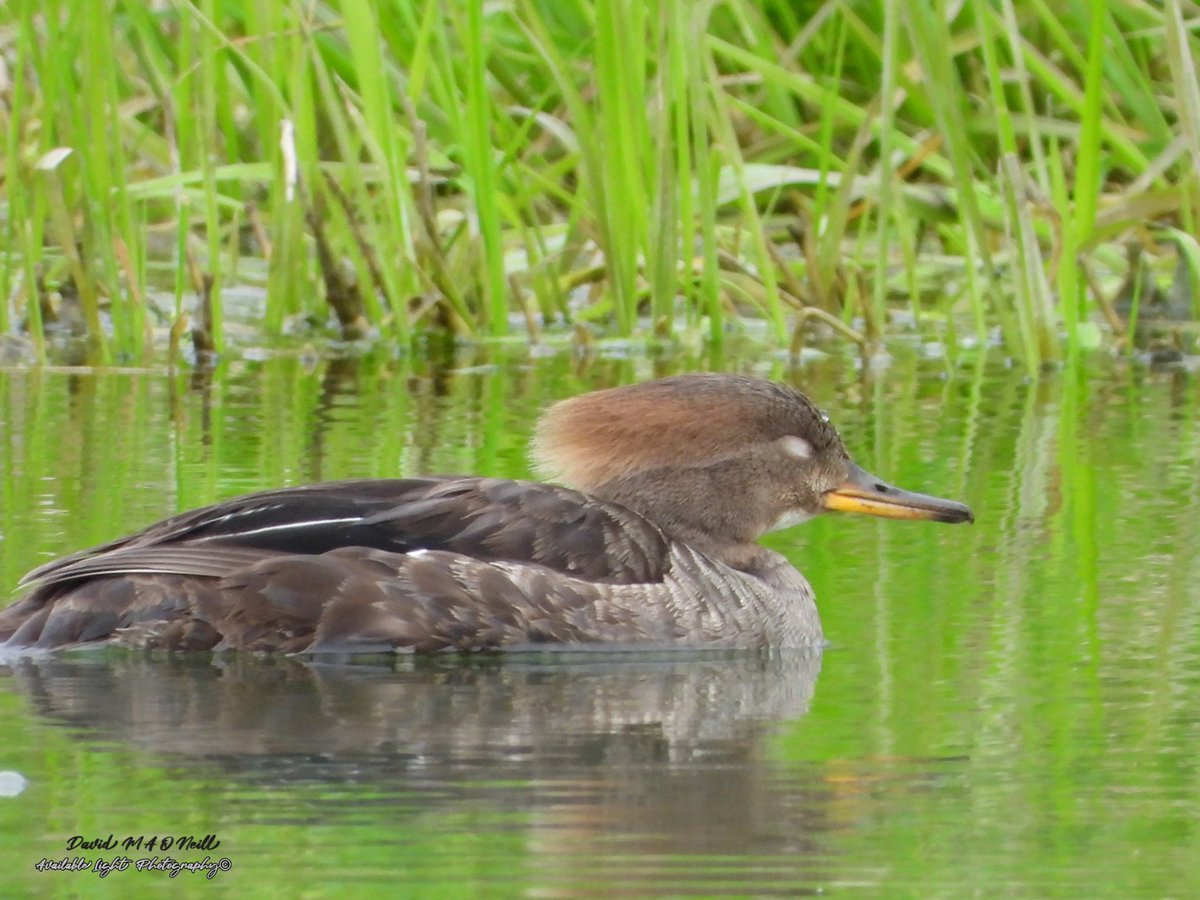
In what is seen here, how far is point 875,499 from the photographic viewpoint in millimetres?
5984

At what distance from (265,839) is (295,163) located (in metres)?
5.57

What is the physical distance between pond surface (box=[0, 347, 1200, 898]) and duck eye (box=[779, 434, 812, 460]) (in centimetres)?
36

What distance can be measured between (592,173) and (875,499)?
294cm

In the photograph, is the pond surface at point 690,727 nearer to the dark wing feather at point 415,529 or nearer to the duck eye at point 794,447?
the dark wing feather at point 415,529

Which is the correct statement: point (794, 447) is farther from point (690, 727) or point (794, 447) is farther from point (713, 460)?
point (690, 727)

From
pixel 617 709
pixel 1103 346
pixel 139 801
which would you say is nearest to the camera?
pixel 139 801

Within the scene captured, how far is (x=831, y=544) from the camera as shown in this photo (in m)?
6.57

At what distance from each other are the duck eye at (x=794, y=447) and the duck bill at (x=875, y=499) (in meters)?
0.15

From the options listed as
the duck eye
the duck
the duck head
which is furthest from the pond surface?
the duck eye

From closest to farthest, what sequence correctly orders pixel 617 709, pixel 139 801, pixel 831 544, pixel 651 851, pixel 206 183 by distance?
pixel 651 851 < pixel 139 801 < pixel 617 709 < pixel 831 544 < pixel 206 183

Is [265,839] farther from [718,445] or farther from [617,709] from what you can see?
[718,445]

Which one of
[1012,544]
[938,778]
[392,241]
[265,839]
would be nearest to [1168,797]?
[938,778]

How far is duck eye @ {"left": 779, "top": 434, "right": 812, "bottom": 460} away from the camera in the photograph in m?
5.92

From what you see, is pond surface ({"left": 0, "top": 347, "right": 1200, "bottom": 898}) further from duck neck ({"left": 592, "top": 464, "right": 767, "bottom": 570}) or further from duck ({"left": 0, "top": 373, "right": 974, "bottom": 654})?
duck neck ({"left": 592, "top": 464, "right": 767, "bottom": 570})
